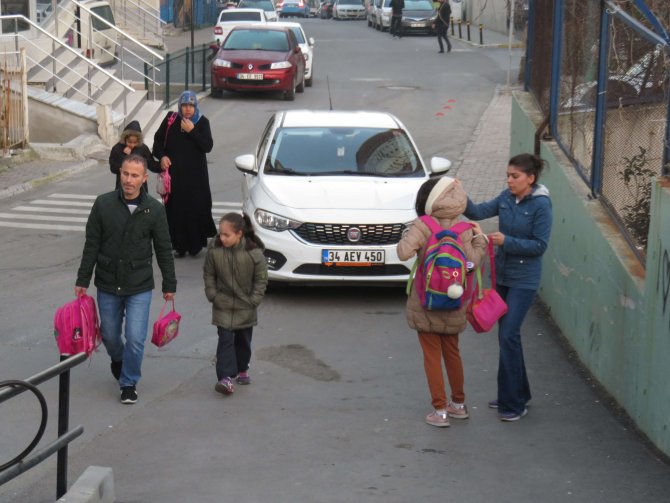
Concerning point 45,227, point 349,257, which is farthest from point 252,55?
point 349,257

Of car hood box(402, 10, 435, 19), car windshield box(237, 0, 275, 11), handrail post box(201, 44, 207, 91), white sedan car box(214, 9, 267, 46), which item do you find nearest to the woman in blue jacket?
handrail post box(201, 44, 207, 91)

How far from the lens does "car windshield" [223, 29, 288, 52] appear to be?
28359 millimetres

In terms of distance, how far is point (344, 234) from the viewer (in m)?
10.9

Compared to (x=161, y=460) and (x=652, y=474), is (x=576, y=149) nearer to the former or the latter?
(x=652, y=474)

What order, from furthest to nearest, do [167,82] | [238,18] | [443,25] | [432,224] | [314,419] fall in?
[238,18], [443,25], [167,82], [314,419], [432,224]

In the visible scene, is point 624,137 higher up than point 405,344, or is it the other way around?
point 624,137

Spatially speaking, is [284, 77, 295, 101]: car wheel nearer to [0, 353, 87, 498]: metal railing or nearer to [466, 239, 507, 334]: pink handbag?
[466, 239, 507, 334]: pink handbag

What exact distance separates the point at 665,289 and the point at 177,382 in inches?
144

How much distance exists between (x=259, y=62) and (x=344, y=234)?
17.2 metres

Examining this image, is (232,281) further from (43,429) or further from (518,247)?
(43,429)

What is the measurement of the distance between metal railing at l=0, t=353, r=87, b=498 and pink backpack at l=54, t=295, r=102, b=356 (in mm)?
1696

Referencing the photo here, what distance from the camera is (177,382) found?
28.7 feet

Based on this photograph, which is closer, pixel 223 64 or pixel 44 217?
pixel 44 217

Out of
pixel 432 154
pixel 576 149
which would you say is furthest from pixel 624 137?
pixel 432 154
